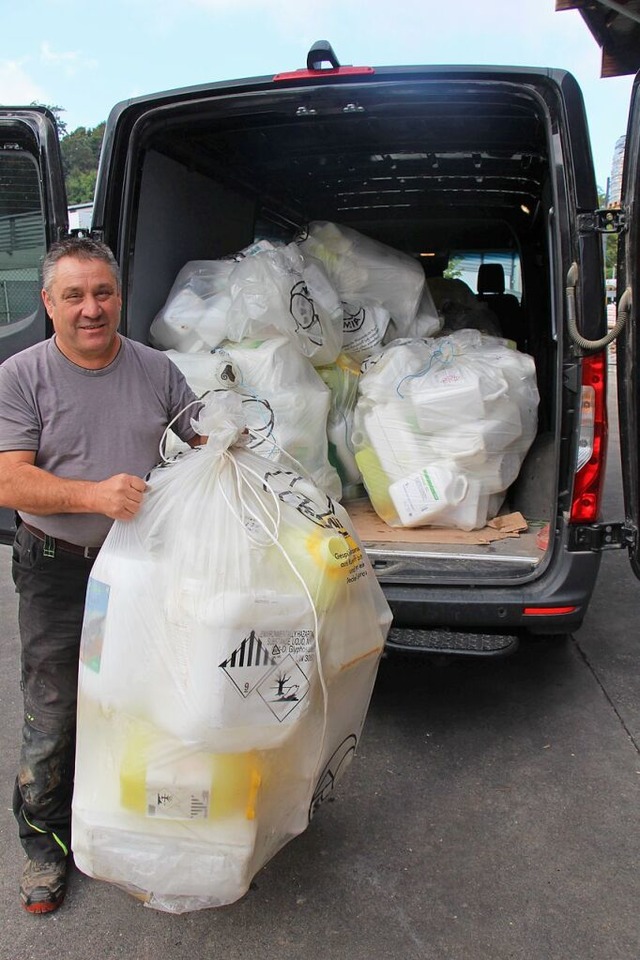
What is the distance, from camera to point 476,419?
304cm

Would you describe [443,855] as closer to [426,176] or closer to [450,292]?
[426,176]

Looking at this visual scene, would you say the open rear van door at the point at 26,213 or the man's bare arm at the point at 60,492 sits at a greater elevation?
the open rear van door at the point at 26,213

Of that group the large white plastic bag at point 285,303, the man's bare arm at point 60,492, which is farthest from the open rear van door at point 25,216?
the man's bare arm at point 60,492

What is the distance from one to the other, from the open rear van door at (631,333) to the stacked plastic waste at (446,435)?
27.9 inches

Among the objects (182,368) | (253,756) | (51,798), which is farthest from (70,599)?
(182,368)

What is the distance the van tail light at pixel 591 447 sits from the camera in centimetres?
234

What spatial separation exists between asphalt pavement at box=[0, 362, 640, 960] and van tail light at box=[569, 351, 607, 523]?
66cm

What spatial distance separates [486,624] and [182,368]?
146 cm

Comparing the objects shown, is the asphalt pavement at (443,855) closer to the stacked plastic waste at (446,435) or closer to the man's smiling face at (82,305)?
the stacked plastic waste at (446,435)

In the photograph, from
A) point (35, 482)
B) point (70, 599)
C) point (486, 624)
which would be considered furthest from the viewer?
point (486, 624)

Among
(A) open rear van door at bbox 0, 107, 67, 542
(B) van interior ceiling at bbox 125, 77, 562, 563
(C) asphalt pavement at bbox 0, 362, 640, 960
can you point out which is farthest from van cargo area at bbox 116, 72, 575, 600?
(C) asphalt pavement at bbox 0, 362, 640, 960

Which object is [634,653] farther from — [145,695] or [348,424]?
[145,695]

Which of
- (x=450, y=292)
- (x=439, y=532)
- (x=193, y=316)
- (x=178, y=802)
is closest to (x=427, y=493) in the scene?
(x=439, y=532)

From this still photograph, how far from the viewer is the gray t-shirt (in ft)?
5.91
